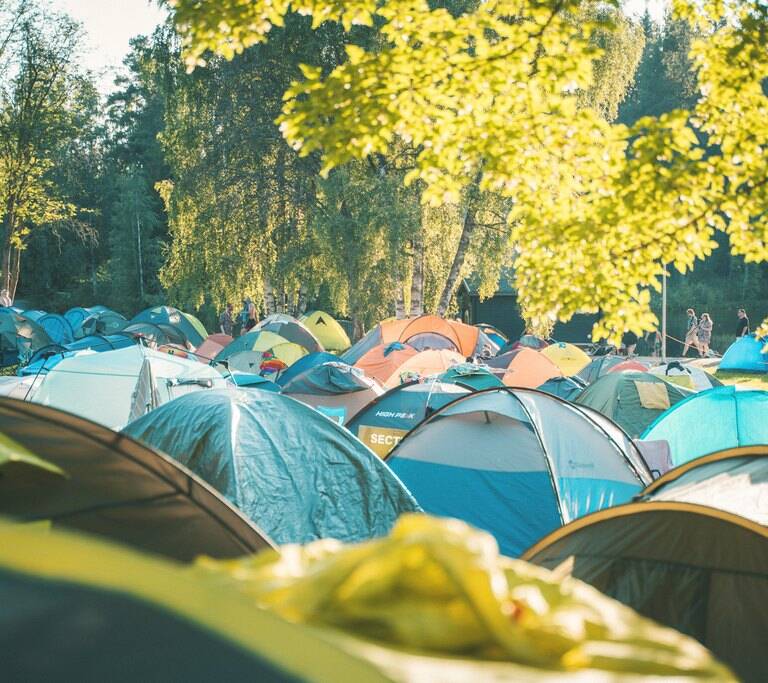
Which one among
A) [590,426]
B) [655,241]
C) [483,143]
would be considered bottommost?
[590,426]

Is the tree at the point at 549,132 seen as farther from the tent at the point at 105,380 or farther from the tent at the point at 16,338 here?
the tent at the point at 16,338

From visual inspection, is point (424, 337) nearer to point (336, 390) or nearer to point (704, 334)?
point (336, 390)

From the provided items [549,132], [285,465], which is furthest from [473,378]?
[549,132]

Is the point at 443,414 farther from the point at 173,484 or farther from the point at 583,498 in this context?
the point at 173,484

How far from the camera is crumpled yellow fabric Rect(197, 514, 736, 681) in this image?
2.49 feet

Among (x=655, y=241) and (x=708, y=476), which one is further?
(x=655, y=241)

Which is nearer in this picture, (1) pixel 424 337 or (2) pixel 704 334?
(1) pixel 424 337

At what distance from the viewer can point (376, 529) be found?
16.9 feet

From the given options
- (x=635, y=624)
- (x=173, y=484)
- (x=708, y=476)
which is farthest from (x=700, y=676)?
(x=708, y=476)

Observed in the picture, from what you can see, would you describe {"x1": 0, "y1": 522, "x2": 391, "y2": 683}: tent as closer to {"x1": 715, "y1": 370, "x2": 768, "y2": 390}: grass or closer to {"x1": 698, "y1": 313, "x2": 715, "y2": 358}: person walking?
{"x1": 715, "y1": 370, "x2": 768, "y2": 390}: grass

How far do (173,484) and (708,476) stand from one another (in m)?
2.49

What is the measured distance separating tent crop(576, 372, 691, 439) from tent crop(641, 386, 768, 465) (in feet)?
5.00

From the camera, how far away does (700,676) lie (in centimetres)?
76

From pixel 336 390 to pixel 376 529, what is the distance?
198 inches
